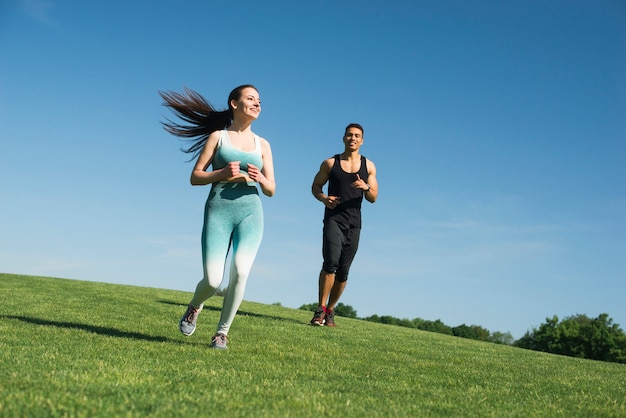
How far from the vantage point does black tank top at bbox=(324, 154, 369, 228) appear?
34.6 ft

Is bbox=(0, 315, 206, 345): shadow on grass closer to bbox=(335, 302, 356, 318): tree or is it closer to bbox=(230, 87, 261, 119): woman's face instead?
bbox=(230, 87, 261, 119): woman's face

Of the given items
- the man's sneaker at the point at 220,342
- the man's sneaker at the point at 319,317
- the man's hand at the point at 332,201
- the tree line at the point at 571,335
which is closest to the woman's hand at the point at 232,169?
the man's sneaker at the point at 220,342

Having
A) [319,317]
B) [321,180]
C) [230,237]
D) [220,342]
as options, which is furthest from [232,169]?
[319,317]

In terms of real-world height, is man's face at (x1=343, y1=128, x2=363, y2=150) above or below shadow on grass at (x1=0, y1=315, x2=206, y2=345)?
above

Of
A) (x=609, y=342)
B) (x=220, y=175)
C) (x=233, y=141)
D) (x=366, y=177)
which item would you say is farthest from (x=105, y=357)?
(x=609, y=342)

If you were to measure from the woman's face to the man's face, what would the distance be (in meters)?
4.15

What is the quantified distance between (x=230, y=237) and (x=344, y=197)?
433 cm

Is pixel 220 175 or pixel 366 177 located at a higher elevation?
pixel 366 177

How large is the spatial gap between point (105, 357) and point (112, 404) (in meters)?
1.89

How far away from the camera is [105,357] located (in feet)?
17.0

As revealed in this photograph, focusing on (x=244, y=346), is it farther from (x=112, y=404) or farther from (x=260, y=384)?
(x=112, y=404)

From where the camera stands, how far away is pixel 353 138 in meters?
10.7

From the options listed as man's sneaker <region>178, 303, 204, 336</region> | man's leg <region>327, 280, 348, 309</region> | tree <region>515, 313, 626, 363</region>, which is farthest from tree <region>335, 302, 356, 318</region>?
man's sneaker <region>178, 303, 204, 336</region>

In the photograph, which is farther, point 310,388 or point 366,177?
point 366,177
